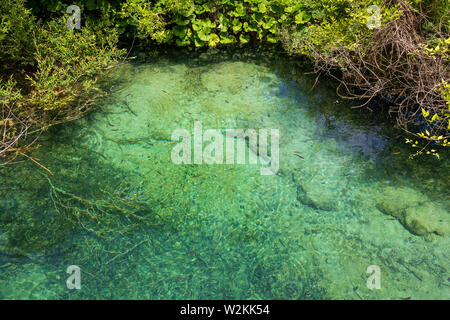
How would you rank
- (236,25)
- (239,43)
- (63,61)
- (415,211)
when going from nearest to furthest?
(415,211), (63,61), (236,25), (239,43)

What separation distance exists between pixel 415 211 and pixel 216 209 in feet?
6.41

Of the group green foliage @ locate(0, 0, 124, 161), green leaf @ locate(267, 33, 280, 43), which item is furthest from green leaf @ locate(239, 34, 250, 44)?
green foliage @ locate(0, 0, 124, 161)

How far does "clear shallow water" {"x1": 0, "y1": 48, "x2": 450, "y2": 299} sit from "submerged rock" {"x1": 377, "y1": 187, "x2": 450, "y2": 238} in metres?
0.03

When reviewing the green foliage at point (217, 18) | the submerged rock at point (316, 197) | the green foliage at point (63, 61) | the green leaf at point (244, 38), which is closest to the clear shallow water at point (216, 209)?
the submerged rock at point (316, 197)

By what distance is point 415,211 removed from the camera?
3.54 metres

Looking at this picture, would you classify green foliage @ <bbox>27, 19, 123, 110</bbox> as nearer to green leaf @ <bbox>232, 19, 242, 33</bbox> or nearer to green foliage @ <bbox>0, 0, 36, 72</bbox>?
green foliage @ <bbox>0, 0, 36, 72</bbox>

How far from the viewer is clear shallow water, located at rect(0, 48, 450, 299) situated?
302 centimetres

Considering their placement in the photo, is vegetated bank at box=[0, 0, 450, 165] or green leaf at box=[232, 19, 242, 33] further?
green leaf at box=[232, 19, 242, 33]

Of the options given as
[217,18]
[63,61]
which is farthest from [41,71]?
[217,18]

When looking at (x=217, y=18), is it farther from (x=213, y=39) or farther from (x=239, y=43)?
(x=239, y=43)

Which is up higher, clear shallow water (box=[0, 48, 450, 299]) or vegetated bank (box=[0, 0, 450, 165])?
vegetated bank (box=[0, 0, 450, 165])

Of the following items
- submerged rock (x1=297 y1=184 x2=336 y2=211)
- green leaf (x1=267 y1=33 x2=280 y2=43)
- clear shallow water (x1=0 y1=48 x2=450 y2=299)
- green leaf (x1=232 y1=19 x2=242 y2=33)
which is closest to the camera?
clear shallow water (x1=0 y1=48 x2=450 y2=299)
